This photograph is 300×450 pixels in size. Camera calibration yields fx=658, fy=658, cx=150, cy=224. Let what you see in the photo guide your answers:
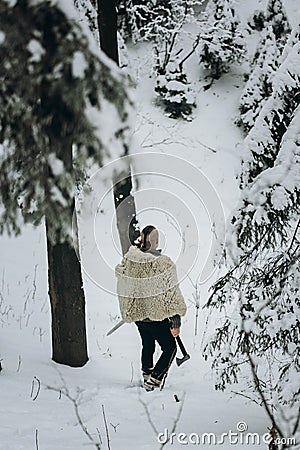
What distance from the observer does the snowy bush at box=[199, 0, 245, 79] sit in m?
17.7

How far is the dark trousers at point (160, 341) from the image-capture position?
636cm

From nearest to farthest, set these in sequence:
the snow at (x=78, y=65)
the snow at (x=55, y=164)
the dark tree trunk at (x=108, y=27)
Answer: the snow at (x=78, y=65)
the snow at (x=55, y=164)
the dark tree trunk at (x=108, y=27)

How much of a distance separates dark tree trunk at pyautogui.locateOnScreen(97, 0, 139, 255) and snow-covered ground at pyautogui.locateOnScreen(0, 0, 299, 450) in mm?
1009

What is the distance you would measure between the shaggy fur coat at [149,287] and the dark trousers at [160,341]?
0.12 metres

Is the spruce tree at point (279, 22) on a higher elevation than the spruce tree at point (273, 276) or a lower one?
higher

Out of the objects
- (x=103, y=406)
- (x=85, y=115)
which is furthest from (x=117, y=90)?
(x=103, y=406)

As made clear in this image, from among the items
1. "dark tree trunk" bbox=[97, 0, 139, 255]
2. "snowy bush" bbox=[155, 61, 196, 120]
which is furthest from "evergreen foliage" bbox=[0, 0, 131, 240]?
"snowy bush" bbox=[155, 61, 196, 120]

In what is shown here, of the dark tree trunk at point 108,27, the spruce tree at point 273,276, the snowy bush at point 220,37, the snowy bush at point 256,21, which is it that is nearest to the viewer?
the spruce tree at point 273,276

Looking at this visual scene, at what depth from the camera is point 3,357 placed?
24.1 ft

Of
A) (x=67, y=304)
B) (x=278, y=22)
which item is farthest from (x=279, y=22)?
(x=67, y=304)

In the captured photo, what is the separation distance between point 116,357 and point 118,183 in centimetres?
214

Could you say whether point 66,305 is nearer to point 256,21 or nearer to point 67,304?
point 67,304

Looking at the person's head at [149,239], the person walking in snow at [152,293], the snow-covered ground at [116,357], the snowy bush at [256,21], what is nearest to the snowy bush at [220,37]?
the snowy bush at [256,21]

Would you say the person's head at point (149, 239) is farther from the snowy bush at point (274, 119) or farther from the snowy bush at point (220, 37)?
the snowy bush at point (220, 37)
